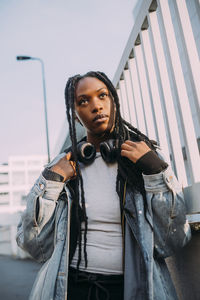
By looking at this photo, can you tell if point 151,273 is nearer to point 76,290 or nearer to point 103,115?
point 76,290

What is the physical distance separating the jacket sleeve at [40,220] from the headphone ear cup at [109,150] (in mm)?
360

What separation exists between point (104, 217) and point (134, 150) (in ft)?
1.59

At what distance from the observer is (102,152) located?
1.78 metres

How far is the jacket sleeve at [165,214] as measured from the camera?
57.2 inches

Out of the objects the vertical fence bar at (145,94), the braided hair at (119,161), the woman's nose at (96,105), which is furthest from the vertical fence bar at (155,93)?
the woman's nose at (96,105)

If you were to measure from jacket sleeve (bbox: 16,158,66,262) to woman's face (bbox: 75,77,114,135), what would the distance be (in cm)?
51

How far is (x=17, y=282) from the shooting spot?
4770mm

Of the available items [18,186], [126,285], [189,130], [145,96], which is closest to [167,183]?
[189,130]

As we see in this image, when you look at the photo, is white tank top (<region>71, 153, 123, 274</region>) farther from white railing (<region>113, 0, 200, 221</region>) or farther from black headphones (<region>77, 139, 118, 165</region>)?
white railing (<region>113, 0, 200, 221</region>)

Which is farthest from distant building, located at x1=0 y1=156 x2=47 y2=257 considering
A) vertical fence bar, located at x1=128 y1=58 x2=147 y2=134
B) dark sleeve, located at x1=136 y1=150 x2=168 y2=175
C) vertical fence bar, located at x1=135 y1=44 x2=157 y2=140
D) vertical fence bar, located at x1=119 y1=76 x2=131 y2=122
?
dark sleeve, located at x1=136 y1=150 x2=168 y2=175

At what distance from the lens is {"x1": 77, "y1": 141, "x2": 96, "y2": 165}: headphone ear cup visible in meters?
1.84

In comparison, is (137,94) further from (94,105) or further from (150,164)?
(150,164)

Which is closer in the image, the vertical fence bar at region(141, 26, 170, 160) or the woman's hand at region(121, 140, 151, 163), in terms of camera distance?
the woman's hand at region(121, 140, 151, 163)

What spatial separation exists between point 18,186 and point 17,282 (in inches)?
3398
